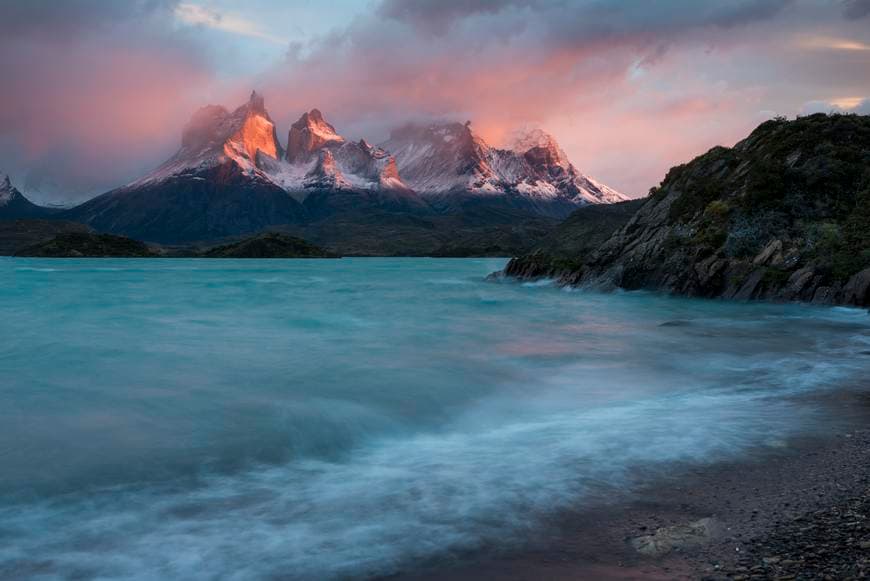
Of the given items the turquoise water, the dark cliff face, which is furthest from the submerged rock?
the dark cliff face

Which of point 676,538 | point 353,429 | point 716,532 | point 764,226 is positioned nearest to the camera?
point 676,538

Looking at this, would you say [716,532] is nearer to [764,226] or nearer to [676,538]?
[676,538]

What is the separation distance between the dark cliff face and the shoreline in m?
31.4

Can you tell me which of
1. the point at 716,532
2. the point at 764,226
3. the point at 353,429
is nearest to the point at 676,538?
the point at 716,532

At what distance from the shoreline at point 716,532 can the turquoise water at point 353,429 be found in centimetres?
53

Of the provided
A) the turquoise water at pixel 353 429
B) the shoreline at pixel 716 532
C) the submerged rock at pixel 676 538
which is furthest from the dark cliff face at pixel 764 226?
the submerged rock at pixel 676 538

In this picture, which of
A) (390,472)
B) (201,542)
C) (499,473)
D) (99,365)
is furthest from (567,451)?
(99,365)

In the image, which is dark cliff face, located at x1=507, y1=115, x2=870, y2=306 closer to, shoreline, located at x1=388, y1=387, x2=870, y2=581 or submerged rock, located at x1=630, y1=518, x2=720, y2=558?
shoreline, located at x1=388, y1=387, x2=870, y2=581

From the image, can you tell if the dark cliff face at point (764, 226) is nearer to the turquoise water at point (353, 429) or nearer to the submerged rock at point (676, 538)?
the turquoise water at point (353, 429)

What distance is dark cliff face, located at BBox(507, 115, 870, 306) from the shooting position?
39.0 metres

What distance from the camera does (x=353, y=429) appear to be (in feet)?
47.0

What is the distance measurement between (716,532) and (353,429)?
29.1 ft

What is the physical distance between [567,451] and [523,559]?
4937mm

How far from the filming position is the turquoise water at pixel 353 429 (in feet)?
26.3
